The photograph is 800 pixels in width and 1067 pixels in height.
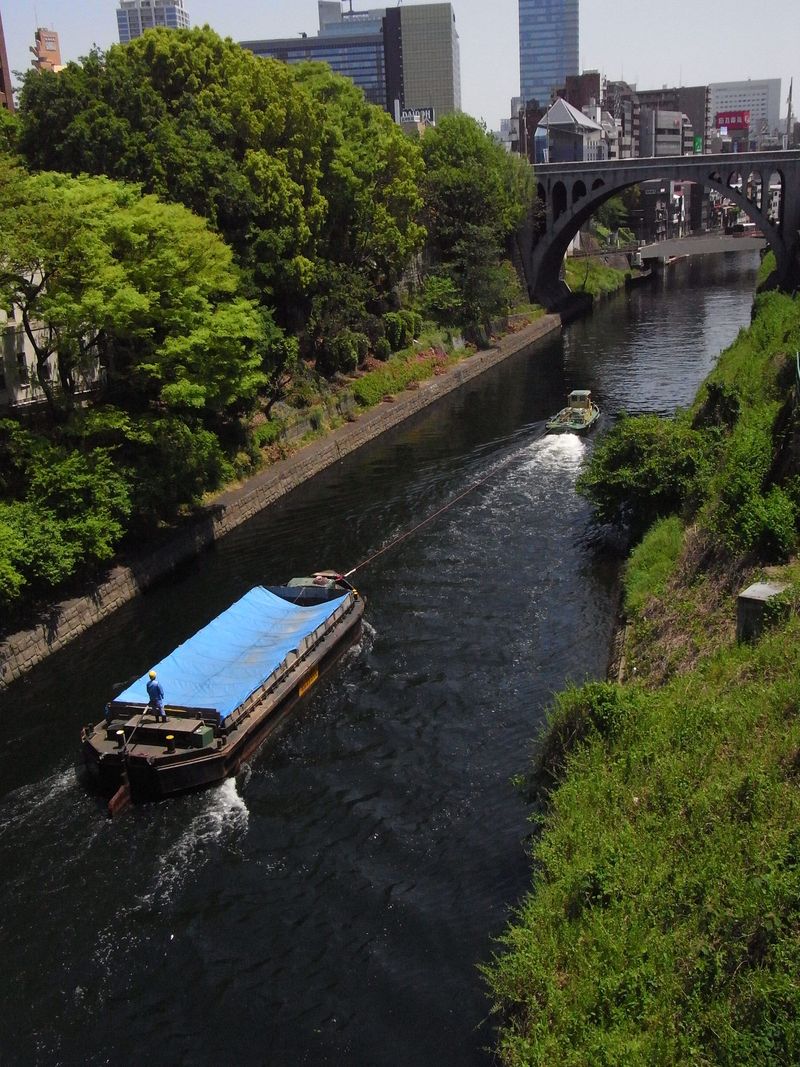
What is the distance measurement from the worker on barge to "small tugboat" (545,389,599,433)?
99.3 ft

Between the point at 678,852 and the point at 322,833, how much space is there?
7938 millimetres

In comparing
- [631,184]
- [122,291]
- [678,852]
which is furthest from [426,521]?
[631,184]

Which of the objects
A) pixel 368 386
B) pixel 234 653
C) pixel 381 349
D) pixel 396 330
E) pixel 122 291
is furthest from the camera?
pixel 396 330

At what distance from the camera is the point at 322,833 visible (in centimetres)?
2020

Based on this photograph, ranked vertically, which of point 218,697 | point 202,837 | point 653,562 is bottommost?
point 202,837

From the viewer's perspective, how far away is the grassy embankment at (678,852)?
12461 mm

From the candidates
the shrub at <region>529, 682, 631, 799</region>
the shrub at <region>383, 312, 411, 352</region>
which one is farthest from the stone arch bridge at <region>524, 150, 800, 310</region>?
the shrub at <region>529, 682, 631, 799</region>

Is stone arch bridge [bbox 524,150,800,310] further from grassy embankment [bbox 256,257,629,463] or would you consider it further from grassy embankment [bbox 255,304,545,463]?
grassy embankment [bbox 255,304,545,463]

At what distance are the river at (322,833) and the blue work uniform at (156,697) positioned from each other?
2.07 meters

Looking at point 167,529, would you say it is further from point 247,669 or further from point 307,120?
point 307,120

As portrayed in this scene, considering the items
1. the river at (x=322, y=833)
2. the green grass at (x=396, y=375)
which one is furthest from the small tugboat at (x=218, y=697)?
the green grass at (x=396, y=375)

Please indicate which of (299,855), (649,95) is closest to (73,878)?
(299,855)

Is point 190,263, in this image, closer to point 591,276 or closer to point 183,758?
point 183,758

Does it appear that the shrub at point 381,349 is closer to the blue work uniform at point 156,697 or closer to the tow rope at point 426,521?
the tow rope at point 426,521
